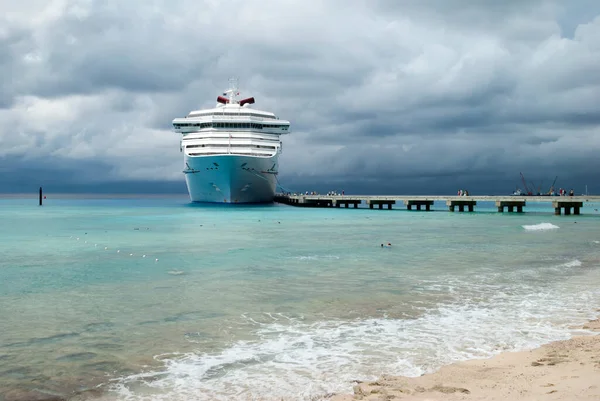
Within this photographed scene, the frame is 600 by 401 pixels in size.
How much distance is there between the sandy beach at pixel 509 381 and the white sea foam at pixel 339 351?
14.6 inches

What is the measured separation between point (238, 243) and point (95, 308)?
16021mm

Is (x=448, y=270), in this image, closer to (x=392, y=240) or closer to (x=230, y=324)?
(x=230, y=324)

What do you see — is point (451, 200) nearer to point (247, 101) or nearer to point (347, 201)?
point (347, 201)

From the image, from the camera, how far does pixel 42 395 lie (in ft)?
20.7

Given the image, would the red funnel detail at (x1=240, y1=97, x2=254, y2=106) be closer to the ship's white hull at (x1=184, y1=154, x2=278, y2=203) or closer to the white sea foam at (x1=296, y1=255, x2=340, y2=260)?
the ship's white hull at (x1=184, y1=154, x2=278, y2=203)

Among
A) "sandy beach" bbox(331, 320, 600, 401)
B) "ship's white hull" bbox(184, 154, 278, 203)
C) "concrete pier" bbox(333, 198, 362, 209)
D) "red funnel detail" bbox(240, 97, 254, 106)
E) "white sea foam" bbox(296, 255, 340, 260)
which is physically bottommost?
"white sea foam" bbox(296, 255, 340, 260)

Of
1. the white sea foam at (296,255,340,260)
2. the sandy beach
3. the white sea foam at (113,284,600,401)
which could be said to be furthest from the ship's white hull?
the sandy beach

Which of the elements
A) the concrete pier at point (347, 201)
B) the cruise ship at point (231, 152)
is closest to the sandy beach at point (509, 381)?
the cruise ship at point (231, 152)

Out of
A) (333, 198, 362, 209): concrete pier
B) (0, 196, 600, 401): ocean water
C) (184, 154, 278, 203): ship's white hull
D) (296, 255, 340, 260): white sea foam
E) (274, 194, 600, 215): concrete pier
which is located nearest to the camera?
(0, 196, 600, 401): ocean water

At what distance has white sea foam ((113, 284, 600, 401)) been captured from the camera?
21.5 feet

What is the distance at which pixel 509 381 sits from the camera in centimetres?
608

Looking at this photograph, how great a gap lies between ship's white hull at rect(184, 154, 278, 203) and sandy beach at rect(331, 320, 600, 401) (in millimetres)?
58730

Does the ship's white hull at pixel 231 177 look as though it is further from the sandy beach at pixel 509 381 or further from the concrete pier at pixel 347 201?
the sandy beach at pixel 509 381

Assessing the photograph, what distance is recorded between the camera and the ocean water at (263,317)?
6938 millimetres
